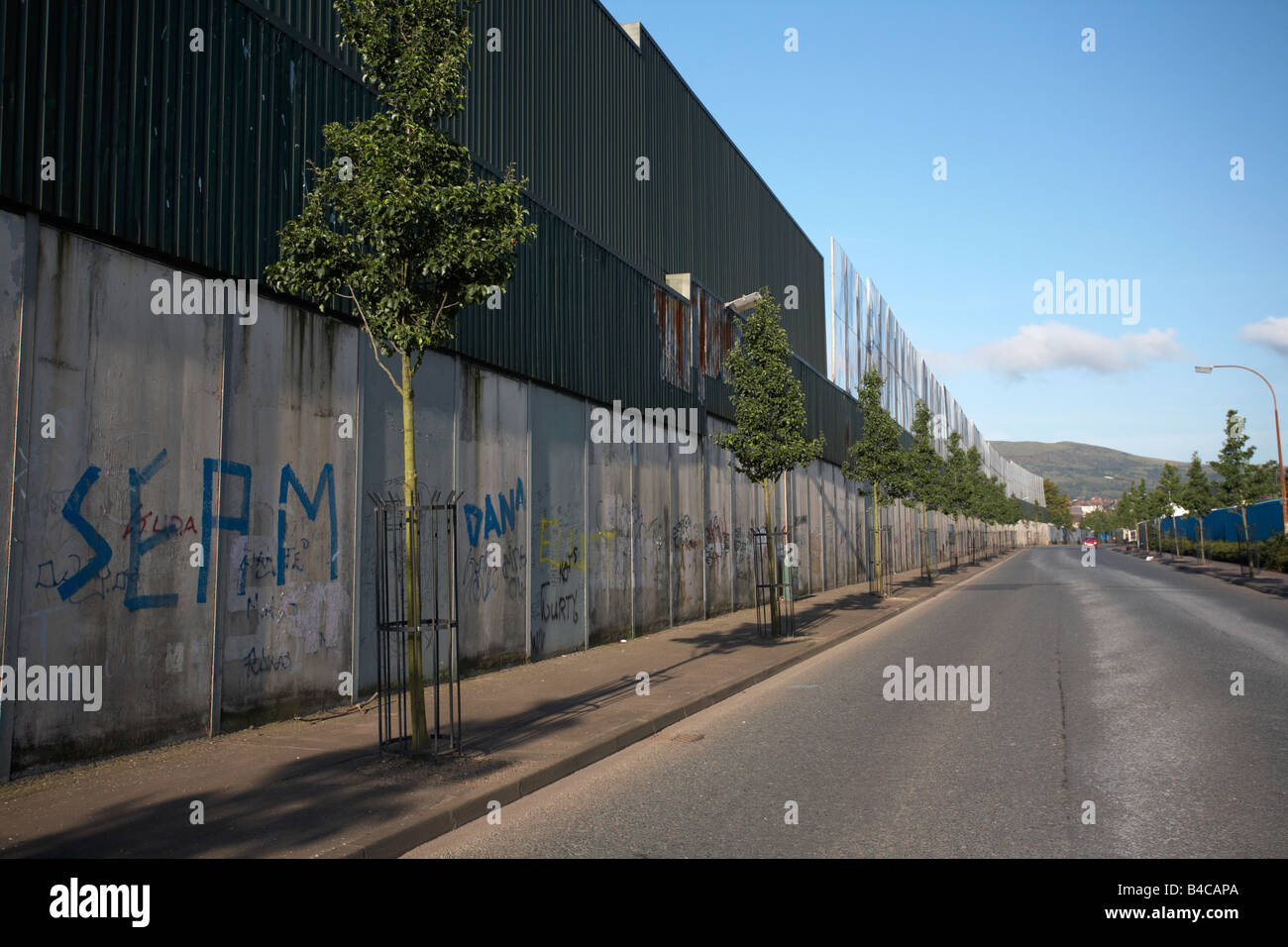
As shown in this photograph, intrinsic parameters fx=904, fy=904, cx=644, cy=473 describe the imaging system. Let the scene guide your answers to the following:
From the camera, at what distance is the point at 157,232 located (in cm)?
805

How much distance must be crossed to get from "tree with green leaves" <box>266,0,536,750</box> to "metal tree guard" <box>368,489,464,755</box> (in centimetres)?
20

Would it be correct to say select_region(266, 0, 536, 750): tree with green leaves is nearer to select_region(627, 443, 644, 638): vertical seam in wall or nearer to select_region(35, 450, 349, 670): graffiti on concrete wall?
select_region(35, 450, 349, 670): graffiti on concrete wall

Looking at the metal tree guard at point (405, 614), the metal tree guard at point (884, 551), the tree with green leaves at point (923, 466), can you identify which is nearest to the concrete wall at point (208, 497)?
the metal tree guard at point (405, 614)

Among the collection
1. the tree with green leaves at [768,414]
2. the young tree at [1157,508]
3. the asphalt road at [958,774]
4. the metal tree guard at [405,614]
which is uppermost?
the tree with green leaves at [768,414]

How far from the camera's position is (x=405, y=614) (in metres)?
10.3

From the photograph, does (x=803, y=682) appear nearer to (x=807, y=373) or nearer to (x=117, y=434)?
(x=117, y=434)

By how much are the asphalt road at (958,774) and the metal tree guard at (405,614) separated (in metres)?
1.46

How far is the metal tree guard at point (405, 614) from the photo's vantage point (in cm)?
729

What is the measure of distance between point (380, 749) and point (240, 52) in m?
6.98

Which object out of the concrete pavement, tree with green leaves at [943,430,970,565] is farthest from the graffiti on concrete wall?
tree with green leaves at [943,430,970,565]

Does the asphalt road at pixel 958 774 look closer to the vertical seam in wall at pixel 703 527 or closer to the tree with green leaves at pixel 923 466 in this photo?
the vertical seam in wall at pixel 703 527

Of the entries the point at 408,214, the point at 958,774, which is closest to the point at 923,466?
the point at 958,774

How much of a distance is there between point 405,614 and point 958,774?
242 inches
